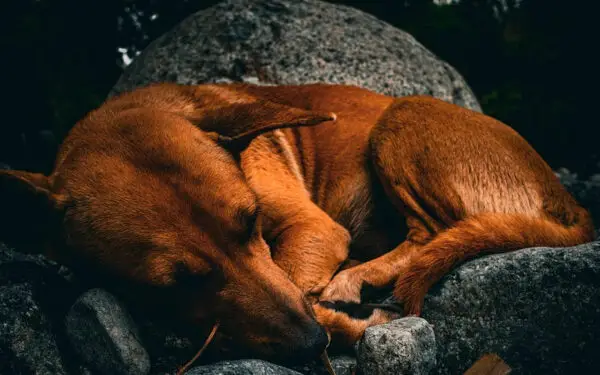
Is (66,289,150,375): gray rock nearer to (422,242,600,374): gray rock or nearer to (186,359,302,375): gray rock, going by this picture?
(186,359,302,375): gray rock

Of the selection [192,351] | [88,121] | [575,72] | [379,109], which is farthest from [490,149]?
[575,72]

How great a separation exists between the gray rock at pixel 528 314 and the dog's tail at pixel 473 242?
13 cm

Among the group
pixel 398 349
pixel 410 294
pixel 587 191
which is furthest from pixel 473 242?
pixel 587 191

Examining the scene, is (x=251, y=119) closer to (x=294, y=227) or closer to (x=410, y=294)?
(x=294, y=227)

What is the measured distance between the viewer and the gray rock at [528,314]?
2.65 meters

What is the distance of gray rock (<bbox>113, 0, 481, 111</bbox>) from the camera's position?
4.92 metres

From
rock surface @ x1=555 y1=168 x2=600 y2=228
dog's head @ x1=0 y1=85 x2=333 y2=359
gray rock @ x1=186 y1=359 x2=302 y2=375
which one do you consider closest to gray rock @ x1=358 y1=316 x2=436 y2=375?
dog's head @ x1=0 y1=85 x2=333 y2=359

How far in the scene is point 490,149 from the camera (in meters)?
3.57

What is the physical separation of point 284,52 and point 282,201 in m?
1.84

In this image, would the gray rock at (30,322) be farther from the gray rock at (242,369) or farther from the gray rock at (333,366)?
the gray rock at (333,366)

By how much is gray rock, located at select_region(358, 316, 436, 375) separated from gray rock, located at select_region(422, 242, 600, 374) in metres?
0.21

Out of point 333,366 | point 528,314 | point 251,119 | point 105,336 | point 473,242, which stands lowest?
point 333,366

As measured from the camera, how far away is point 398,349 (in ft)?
8.23

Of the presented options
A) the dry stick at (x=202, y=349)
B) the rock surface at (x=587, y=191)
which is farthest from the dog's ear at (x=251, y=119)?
the rock surface at (x=587, y=191)
